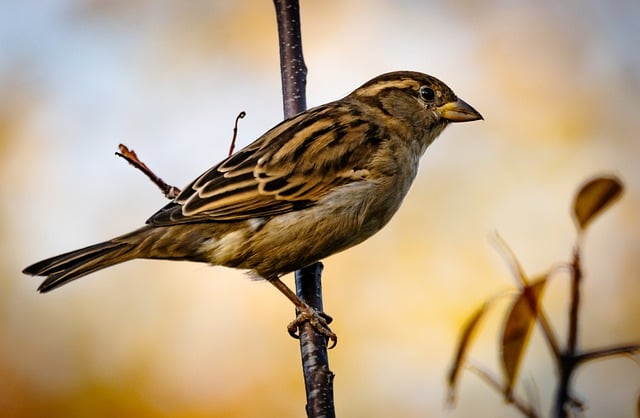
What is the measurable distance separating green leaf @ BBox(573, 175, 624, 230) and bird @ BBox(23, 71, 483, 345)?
8.38ft

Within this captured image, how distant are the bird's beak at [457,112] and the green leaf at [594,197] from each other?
3.37m

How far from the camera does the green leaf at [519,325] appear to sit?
0.99m

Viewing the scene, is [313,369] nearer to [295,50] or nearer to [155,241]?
[155,241]

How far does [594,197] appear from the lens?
→ 97cm

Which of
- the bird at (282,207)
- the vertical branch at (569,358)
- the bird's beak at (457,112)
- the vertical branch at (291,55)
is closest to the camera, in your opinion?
the vertical branch at (569,358)

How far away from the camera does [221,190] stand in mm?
3789

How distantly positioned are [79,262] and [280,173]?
1010 mm

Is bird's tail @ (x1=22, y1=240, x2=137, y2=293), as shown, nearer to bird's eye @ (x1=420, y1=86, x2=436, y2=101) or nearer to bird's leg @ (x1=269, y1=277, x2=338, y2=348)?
bird's leg @ (x1=269, y1=277, x2=338, y2=348)

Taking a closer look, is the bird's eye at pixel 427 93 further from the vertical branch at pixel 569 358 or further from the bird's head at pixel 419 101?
the vertical branch at pixel 569 358

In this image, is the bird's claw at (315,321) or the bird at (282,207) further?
the bird at (282,207)

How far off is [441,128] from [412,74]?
1.13 feet

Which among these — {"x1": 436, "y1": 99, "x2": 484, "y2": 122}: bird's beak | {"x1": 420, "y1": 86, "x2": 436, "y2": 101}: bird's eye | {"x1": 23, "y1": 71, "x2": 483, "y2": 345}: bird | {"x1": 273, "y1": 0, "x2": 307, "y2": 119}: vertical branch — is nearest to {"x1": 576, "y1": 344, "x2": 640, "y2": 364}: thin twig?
{"x1": 23, "y1": 71, "x2": 483, "y2": 345}: bird

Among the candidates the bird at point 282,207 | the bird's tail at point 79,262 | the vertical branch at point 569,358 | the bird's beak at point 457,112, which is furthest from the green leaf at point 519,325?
the bird's beak at point 457,112

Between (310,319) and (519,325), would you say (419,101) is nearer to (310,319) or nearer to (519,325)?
(310,319)
